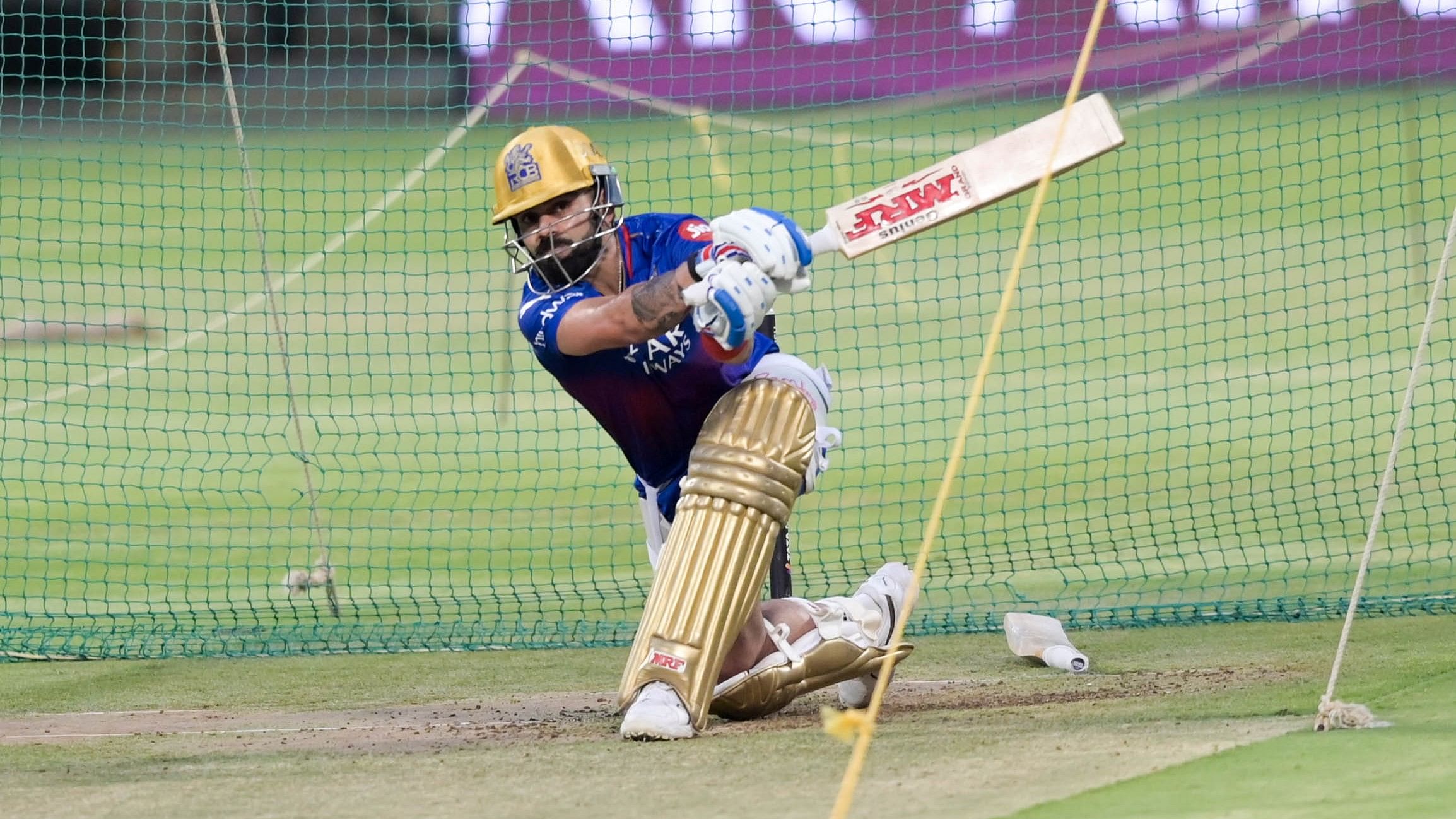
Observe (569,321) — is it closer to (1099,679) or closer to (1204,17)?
(1099,679)

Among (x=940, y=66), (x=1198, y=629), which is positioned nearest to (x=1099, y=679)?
(x=1198, y=629)

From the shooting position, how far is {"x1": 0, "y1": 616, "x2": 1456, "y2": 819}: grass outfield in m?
3.51

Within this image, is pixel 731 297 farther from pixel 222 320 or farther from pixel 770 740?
pixel 222 320

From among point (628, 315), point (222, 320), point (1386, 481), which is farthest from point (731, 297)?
point (222, 320)

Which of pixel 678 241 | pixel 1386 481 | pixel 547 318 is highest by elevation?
pixel 678 241

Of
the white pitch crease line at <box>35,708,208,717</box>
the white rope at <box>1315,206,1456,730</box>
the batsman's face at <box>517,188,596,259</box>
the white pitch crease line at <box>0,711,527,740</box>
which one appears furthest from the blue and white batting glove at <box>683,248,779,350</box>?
the white pitch crease line at <box>35,708,208,717</box>

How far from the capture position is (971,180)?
4.00m

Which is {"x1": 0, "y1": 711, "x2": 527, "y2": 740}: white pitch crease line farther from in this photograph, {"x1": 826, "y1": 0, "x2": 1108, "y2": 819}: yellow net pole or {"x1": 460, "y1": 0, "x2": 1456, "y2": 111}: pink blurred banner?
{"x1": 460, "y1": 0, "x2": 1456, "y2": 111}: pink blurred banner

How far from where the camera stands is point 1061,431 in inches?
348

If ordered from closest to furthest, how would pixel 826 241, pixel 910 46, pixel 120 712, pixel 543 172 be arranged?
pixel 826 241
pixel 543 172
pixel 120 712
pixel 910 46

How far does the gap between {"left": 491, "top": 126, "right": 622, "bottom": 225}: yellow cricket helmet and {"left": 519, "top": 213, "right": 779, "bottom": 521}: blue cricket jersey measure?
0.56 feet

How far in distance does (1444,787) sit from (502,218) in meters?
2.58

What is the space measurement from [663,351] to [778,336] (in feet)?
20.2

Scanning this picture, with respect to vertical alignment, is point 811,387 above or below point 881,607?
above
